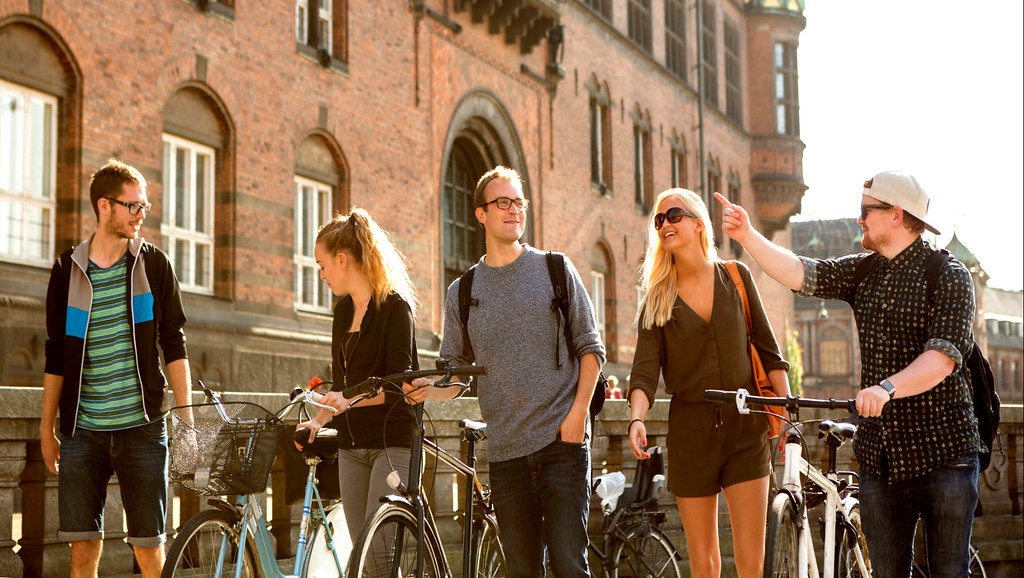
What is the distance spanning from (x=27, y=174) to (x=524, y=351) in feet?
32.6

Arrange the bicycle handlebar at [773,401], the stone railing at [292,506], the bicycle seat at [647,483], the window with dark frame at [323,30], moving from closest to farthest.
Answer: the bicycle handlebar at [773,401], the stone railing at [292,506], the bicycle seat at [647,483], the window with dark frame at [323,30]

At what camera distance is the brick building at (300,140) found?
1303 centimetres

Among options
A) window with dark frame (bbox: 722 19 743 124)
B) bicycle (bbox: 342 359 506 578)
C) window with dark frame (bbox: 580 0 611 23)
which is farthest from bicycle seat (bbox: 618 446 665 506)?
window with dark frame (bbox: 722 19 743 124)

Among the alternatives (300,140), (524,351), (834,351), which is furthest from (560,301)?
(834,351)

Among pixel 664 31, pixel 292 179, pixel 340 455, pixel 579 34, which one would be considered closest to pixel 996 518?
pixel 340 455

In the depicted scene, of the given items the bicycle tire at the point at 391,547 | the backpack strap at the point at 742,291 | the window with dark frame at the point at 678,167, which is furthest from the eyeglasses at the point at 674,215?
the window with dark frame at the point at 678,167

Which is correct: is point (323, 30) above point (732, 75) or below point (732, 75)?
below

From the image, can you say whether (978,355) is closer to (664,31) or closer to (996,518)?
(996,518)

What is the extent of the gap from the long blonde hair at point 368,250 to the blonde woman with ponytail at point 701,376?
1010mm

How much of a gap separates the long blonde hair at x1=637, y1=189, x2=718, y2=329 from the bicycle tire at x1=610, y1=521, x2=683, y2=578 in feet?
7.97

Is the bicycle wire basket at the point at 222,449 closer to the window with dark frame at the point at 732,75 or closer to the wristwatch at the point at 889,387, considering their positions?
the wristwatch at the point at 889,387

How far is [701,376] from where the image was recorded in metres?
4.81

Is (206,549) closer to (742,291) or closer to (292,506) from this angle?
(292,506)

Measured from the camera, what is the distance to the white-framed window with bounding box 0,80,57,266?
12641mm
